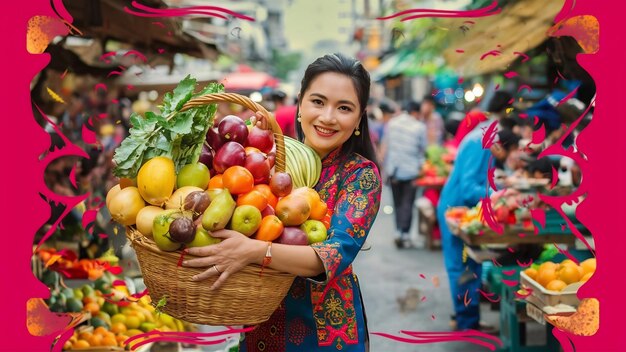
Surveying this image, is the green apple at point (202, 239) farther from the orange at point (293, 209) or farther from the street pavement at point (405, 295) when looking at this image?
the street pavement at point (405, 295)

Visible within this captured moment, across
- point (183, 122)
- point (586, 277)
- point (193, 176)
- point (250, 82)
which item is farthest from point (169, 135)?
point (250, 82)

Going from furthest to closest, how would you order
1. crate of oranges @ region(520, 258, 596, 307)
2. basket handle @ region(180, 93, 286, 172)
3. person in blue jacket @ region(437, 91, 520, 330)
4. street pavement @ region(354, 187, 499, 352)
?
1. street pavement @ region(354, 187, 499, 352)
2. person in blue jacket @ region(437, 91, 520, 330)
3. crate of oranges @ region(520, 258, 596, 307)
4. basket handle @ region(180, 93, 286, 172)

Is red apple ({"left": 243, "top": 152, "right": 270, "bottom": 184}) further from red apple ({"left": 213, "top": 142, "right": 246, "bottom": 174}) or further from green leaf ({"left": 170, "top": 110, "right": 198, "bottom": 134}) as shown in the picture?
green leaf ({"left": 170, "top": 110, "right": 198, "bottom": 134})

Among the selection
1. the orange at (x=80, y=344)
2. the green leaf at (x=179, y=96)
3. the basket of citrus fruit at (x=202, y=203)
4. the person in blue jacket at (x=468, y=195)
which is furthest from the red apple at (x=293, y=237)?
the person in blue jacket at (x=468, y=195)

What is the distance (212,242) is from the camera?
2383 millimetres

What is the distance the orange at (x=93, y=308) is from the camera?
544 cm

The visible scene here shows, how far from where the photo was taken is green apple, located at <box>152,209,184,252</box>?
7.54ft

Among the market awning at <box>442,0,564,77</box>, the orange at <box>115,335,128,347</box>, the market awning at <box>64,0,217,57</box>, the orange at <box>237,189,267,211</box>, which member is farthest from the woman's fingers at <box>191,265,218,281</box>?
the market awning at <box>442,0,564,77</box>

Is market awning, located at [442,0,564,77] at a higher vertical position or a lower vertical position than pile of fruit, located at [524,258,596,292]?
higher

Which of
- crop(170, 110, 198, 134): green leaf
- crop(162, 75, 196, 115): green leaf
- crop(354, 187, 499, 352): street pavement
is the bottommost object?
crop(354, 187, 499, 352): street pavement

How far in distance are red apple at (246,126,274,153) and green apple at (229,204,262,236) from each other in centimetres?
40

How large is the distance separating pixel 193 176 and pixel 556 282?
3.24 m

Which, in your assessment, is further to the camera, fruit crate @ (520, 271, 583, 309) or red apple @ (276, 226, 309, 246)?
fruit crate @ (520, 271, 583, 309)

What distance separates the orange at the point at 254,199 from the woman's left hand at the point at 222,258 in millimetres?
135
